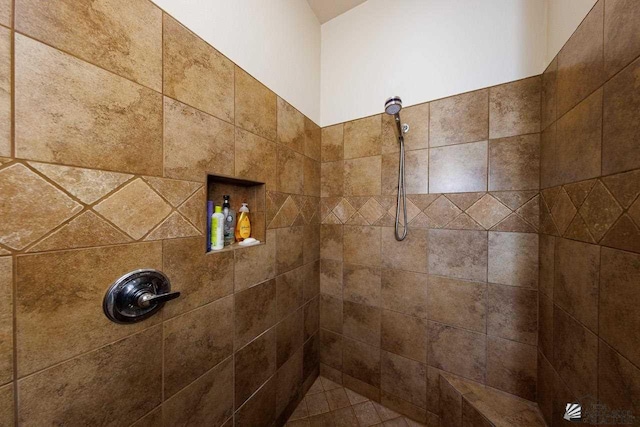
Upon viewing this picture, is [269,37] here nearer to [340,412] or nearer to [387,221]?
[387,221]

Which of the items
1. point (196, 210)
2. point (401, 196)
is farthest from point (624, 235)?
point (196, 210)

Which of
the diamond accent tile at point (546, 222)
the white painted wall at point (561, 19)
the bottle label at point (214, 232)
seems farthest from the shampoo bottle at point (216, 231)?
the white painted wall at point (561, 19)

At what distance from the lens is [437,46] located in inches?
46.4

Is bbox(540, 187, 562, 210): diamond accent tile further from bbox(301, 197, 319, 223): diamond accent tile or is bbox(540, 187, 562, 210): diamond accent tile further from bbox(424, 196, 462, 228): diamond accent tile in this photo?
bbox(301, 197, 319, 223): diamond accent tile

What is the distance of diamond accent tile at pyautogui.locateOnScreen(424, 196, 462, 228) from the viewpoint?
1.14 m

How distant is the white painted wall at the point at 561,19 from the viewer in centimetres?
74

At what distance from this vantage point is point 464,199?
1111 mm

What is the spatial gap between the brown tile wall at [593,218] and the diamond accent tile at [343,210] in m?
0.94

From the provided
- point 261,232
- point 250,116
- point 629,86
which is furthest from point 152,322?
point 629,86

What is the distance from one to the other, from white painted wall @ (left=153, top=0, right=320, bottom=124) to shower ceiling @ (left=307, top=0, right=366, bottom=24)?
0.05 m

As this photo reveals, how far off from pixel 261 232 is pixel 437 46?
55.7 inches

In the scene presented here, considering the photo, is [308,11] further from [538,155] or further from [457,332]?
[457,332]

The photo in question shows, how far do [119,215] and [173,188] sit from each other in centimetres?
16

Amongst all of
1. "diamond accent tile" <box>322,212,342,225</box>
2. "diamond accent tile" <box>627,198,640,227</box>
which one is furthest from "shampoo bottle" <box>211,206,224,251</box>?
"diamond accent tile" <box>627,198,640,227</box>
